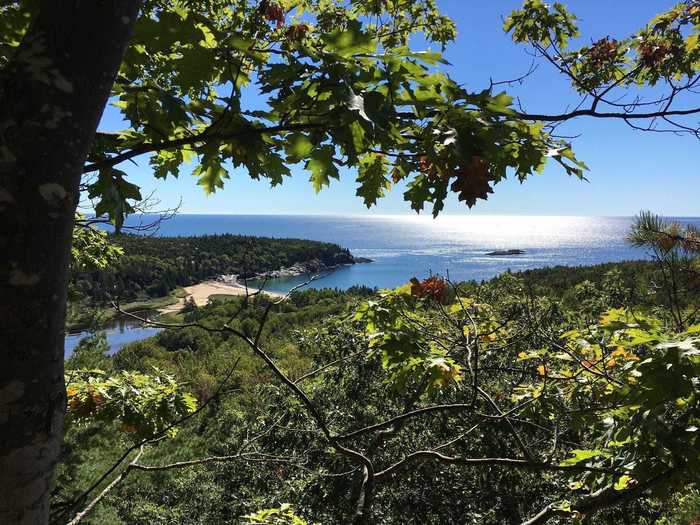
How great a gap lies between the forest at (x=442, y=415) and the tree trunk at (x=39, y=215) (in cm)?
52

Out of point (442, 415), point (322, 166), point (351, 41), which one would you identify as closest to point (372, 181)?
point (322, 166)

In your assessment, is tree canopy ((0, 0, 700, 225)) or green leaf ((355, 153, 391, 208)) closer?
tree canopy ((0, 0, 700, 225))

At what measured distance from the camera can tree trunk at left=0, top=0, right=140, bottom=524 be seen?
0.73 meters

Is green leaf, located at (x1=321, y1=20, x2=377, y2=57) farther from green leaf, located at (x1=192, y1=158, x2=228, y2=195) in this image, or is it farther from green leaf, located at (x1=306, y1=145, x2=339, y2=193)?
green leaf, located at (x1=192, y1=158, x2=228, y2=195)

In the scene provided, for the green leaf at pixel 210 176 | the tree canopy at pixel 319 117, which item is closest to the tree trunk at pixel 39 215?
the tree canopy at pixel 319 117

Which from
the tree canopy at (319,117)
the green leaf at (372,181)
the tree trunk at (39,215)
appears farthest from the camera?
the green leaf at (372,181)

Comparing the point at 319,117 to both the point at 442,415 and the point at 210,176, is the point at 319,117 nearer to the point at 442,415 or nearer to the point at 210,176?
the point at 210,176

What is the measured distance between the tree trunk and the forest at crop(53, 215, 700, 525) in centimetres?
52

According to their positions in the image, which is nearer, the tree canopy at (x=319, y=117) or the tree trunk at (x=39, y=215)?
the tree trunk at (x=39, y=215)

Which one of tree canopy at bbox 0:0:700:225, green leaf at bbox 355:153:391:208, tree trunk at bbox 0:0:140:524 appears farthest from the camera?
green leaf at bbox 355:153:391:208

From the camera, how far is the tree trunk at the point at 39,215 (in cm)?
73

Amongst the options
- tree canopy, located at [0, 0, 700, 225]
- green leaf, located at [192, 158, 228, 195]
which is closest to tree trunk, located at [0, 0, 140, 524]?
tree canopy, located at [0, 0, 700, 225]

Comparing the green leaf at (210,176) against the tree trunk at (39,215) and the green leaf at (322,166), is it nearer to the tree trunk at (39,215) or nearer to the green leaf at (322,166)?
the green leaf at (322,166)

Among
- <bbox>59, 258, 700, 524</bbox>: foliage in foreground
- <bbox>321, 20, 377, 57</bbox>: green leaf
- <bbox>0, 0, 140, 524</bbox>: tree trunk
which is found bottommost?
<bbox>59, 258, 700, 524</bbox>: foliage in foreground
